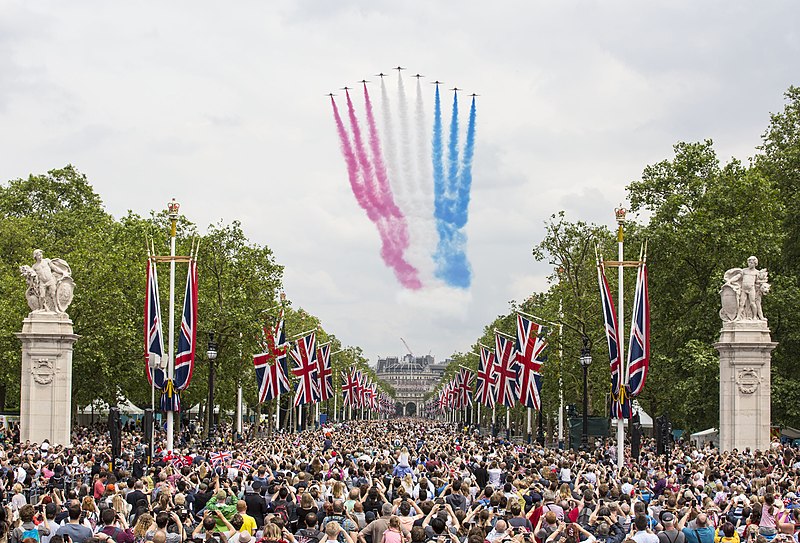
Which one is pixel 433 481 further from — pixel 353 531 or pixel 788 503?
pixel 353 531

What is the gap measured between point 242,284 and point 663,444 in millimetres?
33990

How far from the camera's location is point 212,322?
60188 mm

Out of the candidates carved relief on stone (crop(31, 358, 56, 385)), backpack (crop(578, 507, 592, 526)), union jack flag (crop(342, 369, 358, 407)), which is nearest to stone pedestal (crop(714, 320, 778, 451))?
carved relief on stone (crop(31, 358, 56, 385))

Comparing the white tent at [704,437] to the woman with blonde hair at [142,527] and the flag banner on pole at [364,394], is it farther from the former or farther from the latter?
the flag banner on pole at [364,394]

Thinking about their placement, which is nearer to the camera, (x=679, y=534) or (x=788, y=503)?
(x=679, y=534)

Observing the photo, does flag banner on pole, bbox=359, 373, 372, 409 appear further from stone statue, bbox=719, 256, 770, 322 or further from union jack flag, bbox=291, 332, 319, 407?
stone statue, bbox=719, 256, 770, 322

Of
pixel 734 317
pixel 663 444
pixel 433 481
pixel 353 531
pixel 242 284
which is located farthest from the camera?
pixel 242 284

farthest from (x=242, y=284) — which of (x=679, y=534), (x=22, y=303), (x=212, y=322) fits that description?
(x=679, y=534)

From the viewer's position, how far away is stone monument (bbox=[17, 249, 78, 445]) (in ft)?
132

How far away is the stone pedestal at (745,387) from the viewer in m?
40.4

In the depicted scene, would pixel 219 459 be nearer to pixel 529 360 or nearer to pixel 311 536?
pixel 311 536

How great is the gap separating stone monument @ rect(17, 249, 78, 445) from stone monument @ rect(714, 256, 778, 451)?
2259 cm

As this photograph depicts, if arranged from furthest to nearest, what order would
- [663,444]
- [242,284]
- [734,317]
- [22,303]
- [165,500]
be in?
[242,284]
[22,303]
[734,317]
[663,444]
[165,500]

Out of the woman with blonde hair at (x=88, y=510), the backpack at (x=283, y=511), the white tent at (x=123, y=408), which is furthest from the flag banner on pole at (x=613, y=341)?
the white tent at (x=123, y=408)
